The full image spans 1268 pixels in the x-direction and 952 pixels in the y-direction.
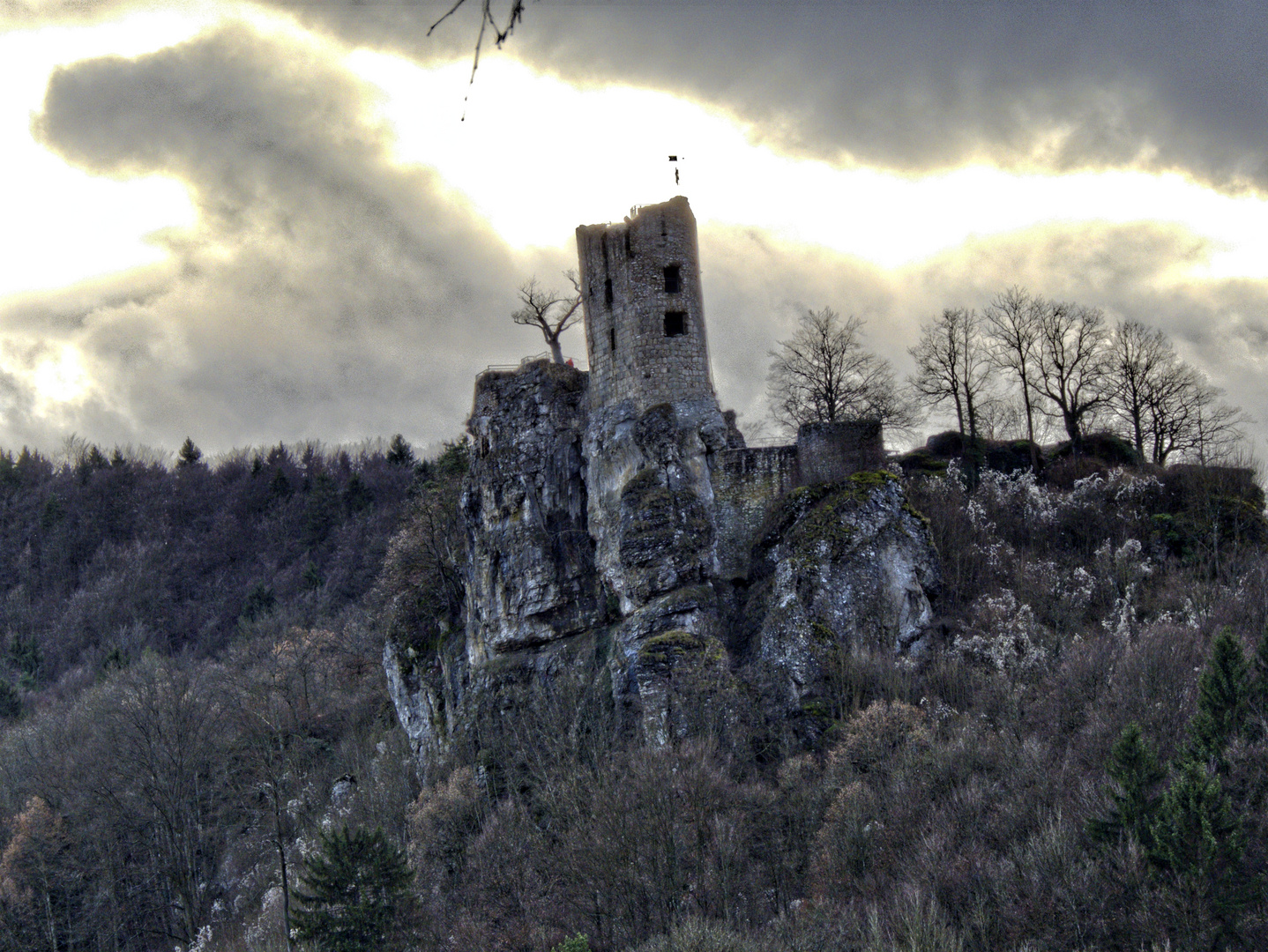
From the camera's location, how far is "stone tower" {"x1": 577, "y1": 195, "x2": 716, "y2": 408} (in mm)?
39469

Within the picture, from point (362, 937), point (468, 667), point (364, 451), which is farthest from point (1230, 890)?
point (364, 451)

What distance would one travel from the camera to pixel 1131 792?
22922 mm

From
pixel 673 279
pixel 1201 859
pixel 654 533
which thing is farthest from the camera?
pixel 673 279

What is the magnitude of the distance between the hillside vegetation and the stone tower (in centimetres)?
1030

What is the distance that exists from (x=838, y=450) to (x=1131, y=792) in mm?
16627

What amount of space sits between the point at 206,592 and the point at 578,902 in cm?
6490

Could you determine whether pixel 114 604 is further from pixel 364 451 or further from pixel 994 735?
pixel 994 735

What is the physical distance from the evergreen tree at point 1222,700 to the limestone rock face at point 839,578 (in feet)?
34.6

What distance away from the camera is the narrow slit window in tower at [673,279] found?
40.1m

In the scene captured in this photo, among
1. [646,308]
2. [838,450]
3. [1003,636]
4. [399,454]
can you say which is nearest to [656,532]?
[838,450]

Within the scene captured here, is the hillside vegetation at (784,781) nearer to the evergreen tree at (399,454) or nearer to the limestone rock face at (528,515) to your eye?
the limestone rock face at (528,515)

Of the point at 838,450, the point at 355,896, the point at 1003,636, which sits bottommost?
the point at 355,896

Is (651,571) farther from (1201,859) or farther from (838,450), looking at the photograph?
(1201,859)

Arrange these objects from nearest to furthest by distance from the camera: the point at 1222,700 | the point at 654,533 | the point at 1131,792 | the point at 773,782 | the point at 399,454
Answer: the point at 1131,792, the point at 1222,700, the point at 773,782, the point at 654,533, the point at 399,454
